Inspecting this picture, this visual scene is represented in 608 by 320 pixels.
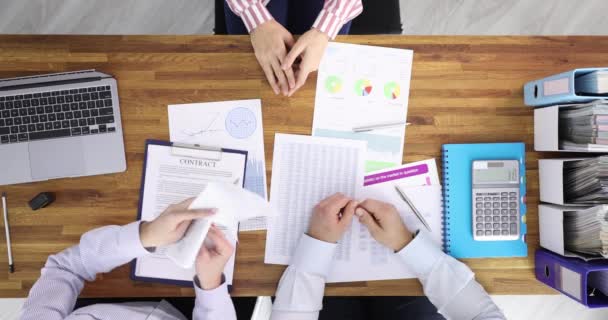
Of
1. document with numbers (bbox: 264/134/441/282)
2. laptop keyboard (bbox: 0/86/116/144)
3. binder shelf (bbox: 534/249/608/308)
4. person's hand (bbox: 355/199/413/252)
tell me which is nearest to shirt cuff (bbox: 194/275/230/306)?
document with numbers (bbox: 264/134/441/282)

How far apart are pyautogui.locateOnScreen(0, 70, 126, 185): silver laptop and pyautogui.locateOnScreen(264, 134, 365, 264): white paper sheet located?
17.0 inches

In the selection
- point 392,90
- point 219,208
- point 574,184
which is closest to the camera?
point 219,208

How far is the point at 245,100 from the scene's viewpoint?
993 millimetres

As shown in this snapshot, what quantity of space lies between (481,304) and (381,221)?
304mm

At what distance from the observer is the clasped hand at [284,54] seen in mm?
950

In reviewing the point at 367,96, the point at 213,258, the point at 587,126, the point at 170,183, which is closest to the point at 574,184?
the point at 587,126

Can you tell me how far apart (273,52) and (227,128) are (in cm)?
22

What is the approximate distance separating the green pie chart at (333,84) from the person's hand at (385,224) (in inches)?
11.4

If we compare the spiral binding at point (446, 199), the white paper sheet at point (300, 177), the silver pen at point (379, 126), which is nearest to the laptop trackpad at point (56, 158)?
the white paper sheet at point (300, 177)

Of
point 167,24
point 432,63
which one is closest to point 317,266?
point 432,63

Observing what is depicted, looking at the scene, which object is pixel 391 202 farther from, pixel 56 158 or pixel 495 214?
pixel 56 158

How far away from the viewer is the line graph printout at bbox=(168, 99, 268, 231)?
0.99m

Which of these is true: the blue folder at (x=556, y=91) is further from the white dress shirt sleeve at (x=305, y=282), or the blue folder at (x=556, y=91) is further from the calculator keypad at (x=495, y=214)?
the white dress shirt sleeve at (x=305, y=282)

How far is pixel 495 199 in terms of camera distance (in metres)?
0.97
